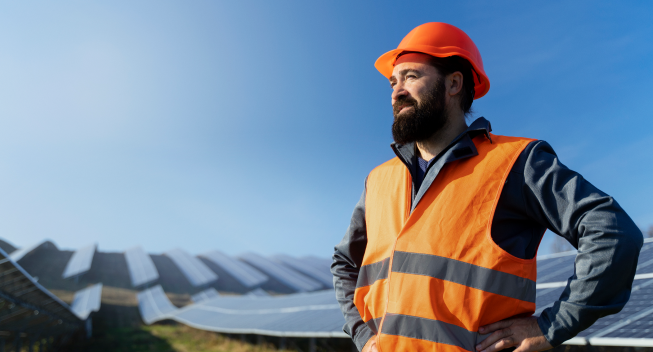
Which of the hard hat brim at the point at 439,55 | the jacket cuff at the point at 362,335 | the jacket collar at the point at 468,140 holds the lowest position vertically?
the jacket cuff at the point at 362,335

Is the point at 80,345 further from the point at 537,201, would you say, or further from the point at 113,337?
the point at 537,201

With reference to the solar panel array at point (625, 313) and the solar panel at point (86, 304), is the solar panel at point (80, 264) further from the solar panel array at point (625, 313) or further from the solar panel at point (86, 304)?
the solar panel array at point (625, 313)

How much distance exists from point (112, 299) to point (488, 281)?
1002 inches

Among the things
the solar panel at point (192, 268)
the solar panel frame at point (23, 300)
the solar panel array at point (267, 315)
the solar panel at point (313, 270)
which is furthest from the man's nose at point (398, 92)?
the solar panel at point (192, 268)

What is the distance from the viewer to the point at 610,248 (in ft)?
3.78

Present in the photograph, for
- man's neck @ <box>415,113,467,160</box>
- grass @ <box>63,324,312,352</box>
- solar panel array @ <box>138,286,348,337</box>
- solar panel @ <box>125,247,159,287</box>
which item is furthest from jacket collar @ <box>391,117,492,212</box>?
solar panel @ <box>125,247,159,287</box>

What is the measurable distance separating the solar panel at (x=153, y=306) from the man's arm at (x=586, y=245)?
18561 mm

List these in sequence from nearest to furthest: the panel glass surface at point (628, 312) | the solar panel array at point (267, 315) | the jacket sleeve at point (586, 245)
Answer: the jacket sleeve at point (586, 245) < the panel glass surface at point (628, 312) < the solar panel array at point (267, 315)

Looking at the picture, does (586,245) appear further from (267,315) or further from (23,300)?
(267,315)

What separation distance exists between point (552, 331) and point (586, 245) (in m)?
0.32

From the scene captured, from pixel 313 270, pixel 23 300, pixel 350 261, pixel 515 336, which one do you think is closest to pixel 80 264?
pixel 313 270

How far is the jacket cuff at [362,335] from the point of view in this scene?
1.72 metres

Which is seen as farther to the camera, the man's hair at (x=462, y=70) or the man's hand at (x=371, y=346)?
the man's hair at (x=462, y=70)

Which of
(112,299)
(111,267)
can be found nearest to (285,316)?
(112,299)
